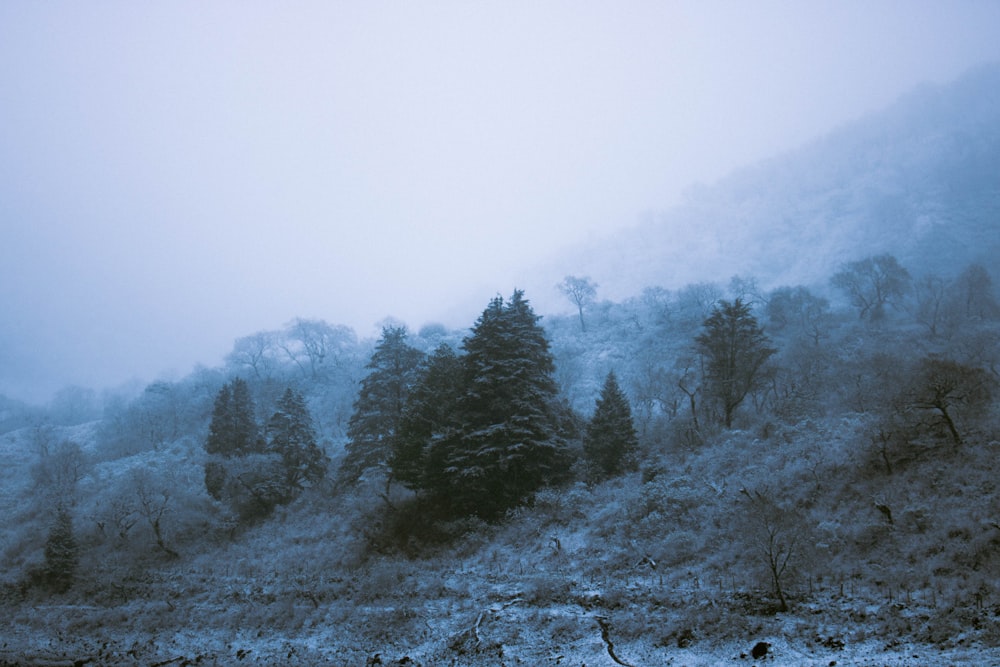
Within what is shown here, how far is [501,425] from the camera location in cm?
2488

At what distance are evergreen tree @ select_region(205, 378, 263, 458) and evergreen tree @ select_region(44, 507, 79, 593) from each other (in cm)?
1474

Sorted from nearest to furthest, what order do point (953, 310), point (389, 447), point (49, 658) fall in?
1. point (49, 658)
2. point (389, 447)
3. point (953, 310)

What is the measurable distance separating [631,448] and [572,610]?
15.4 meters

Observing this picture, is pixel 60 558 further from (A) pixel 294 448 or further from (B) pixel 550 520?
(B) pixel 550 520

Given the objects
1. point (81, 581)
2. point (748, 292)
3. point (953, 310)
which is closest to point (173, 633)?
point (81, 581)

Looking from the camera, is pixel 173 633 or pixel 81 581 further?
pixel 81 581

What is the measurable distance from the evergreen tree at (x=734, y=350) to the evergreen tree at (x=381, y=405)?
20370mm

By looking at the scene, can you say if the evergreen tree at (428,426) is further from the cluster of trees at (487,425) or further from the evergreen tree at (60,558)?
the evergreen tree at (60,558)

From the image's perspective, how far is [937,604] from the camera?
35.3ft

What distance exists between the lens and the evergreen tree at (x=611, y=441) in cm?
2795

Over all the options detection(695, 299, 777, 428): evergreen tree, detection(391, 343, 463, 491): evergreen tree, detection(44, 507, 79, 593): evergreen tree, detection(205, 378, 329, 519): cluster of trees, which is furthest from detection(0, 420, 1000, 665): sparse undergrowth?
detection(205, 378, 329, 519): cluster of trees

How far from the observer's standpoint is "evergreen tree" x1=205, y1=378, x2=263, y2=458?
41.8 metres

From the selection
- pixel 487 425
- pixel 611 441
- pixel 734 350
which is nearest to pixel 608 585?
pixel 487 425

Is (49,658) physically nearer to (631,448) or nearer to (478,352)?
(478,352)
